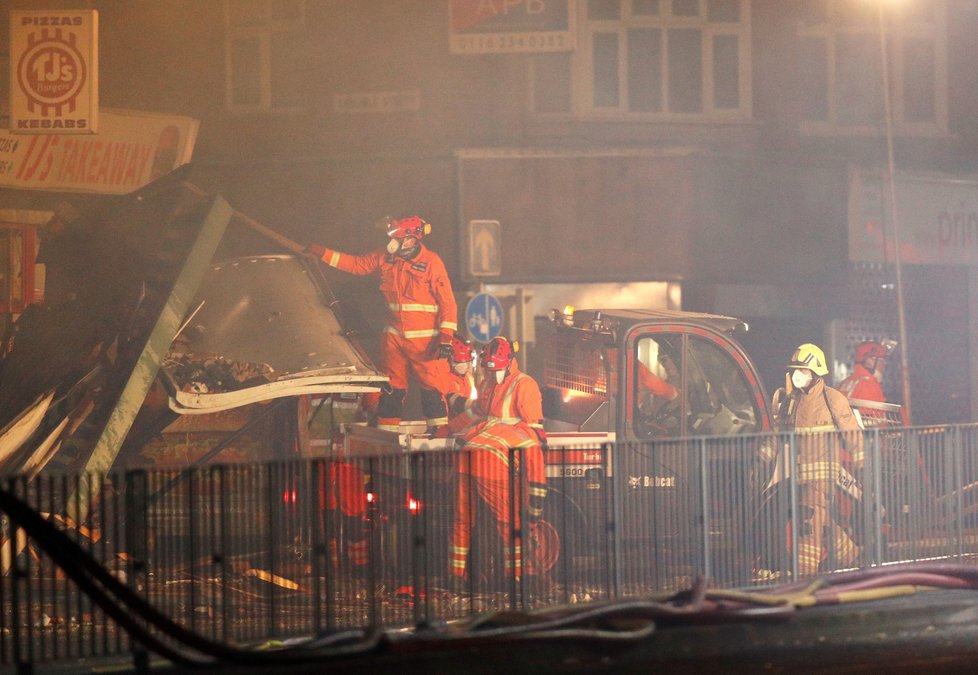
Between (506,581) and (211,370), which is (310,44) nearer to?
(211,370)

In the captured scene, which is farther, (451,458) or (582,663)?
(451,458)

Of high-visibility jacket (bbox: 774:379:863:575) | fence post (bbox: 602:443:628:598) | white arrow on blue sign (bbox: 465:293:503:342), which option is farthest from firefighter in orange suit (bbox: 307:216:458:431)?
high-visibility jacket (bbox: 774:379:863:575)

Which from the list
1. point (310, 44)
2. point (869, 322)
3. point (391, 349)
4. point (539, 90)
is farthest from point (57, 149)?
point (869, 322)

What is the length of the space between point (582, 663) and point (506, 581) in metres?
2.80

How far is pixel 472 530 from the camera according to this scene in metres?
8.32

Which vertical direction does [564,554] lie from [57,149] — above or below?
below

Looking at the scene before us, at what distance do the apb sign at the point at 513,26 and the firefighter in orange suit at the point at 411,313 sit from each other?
2.16 m

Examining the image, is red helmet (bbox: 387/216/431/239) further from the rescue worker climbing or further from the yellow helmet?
the rescue worker climbing

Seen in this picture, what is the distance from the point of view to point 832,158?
14.7 metres

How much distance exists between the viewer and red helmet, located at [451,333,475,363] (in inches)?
527

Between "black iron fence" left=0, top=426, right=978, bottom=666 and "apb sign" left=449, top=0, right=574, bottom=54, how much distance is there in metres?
5.80

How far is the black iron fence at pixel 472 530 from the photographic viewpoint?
763 cm

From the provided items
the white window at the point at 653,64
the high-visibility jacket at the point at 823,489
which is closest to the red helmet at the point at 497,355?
the white window at the point at 653,64

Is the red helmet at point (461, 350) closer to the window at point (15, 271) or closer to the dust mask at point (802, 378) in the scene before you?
the dust mask at point (802, 378)
